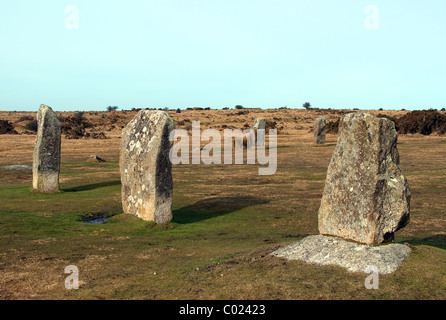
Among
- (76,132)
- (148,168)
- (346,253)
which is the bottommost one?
(346,253)

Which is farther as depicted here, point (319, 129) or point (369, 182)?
point (319, 129)

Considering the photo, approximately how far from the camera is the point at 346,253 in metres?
11.3

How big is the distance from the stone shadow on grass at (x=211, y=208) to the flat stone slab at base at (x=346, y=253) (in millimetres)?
7276

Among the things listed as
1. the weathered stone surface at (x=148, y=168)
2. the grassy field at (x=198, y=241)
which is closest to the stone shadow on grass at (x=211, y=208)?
the grassy field at (x=198, y=241)

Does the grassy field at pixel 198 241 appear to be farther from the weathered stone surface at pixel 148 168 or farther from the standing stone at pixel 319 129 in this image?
the standing stone at pixel 319 129

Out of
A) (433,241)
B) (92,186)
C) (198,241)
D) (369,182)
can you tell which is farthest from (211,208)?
(369,182)

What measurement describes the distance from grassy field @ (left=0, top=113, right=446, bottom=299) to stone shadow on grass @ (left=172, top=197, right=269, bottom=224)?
0.04 m

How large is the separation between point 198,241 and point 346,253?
17.8 feet

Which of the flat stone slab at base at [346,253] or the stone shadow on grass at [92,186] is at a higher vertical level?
the flat stone slab at base at [346,253]

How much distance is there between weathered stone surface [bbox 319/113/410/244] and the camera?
11305 millimetres

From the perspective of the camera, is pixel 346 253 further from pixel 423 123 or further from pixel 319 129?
pixel 423 123

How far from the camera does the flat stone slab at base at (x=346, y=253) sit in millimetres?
10648

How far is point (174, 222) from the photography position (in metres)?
18.1
